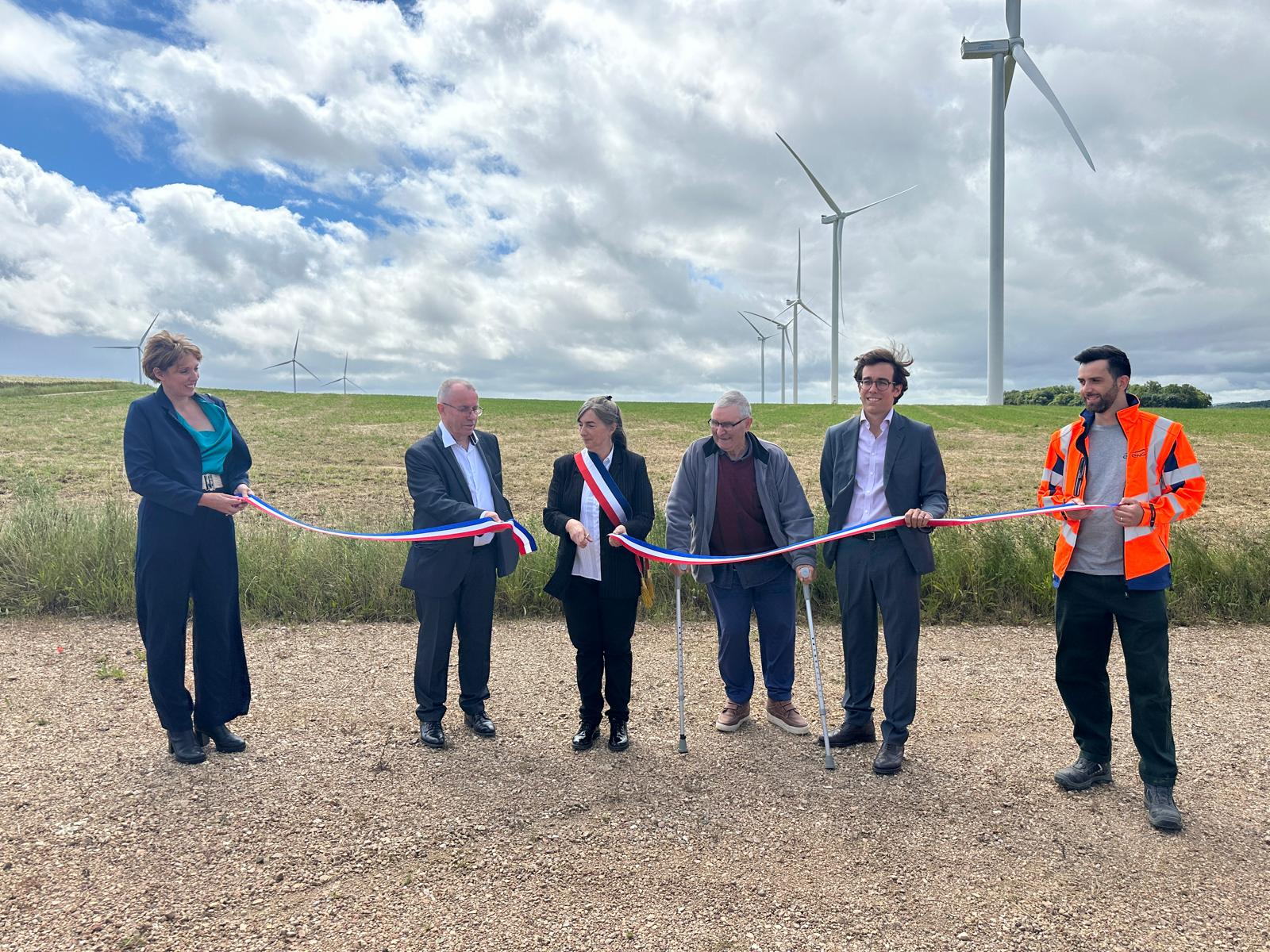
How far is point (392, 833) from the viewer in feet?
14.0

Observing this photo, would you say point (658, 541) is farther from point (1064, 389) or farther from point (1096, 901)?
point (1064, 389)

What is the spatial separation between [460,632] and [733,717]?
6.55 feet

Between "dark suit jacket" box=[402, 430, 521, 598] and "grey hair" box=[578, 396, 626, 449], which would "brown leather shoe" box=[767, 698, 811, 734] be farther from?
"dark suit jacket" box=[402, 430, 521, 598]

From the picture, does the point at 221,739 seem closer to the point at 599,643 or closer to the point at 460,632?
the point at 460,632

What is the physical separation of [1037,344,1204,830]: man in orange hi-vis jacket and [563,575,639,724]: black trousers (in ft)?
8.58

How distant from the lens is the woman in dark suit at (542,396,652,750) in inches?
203

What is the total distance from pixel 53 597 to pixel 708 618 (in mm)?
7199

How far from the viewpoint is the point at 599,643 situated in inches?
211

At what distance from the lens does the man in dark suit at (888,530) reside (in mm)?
4980

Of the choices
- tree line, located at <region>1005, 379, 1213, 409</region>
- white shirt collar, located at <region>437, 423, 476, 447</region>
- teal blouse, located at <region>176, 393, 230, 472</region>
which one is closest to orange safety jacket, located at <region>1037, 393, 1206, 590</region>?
white shirt collar, located at <region>437, 423, 476, 447</region>

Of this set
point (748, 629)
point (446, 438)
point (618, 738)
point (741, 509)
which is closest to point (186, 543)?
point (446, 438)

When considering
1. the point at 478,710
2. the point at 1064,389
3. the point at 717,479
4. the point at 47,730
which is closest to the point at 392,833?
the point at 478,710

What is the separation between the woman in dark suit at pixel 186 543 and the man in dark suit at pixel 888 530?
12.7 feet

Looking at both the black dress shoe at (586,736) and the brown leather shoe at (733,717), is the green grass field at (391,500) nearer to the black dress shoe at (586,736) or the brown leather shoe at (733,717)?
the brown leather shoe at (733,717)
